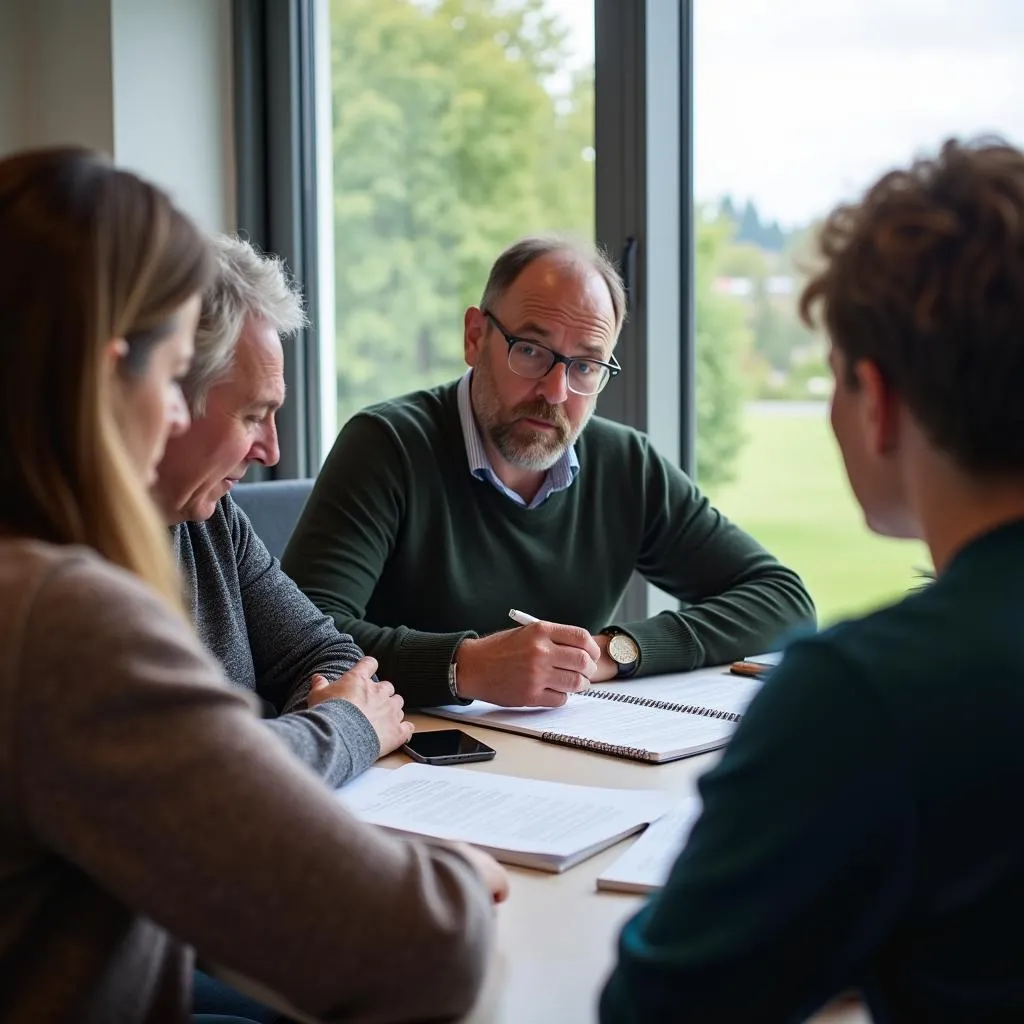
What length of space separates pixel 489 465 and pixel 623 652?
18.4 inches

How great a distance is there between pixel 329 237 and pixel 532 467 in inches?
55.4

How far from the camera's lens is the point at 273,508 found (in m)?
2.32

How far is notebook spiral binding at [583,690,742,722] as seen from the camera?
1.66 metres

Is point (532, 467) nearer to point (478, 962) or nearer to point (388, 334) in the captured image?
point (388, 334)

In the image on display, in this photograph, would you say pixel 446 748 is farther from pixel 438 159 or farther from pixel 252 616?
pixel 438 159

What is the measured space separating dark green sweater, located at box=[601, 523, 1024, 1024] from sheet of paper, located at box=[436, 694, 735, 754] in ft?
2.41

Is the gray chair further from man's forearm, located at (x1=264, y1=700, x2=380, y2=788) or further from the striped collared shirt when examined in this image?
man's forearm, located at (x1=264, y1=700, x2=380, y2=788)

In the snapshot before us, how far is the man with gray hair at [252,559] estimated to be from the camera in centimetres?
145

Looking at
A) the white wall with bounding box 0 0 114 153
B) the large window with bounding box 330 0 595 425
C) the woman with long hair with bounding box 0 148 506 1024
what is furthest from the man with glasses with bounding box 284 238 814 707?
the white wall with bounding box 0 0 114 153

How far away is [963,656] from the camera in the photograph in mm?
698

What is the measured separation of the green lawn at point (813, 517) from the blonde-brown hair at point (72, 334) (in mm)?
1804

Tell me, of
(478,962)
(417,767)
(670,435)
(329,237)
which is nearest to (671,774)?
(417,767)

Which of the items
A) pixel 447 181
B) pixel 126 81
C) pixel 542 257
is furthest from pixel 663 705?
pixel 126 81

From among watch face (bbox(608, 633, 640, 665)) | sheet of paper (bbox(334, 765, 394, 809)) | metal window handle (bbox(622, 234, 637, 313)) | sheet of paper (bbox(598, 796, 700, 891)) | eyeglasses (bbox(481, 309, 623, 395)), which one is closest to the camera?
sheet of paper (bbox(598, 796, 700, 891))
